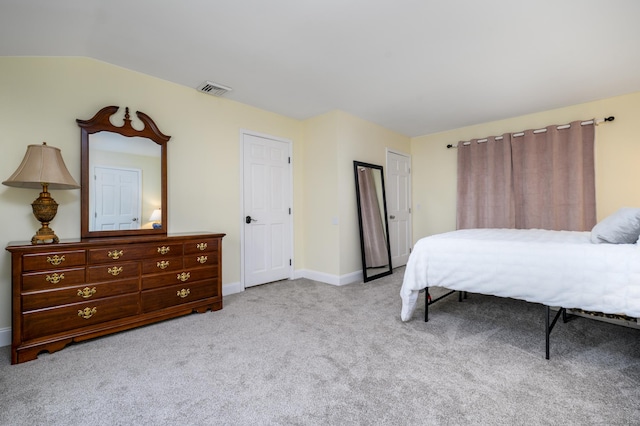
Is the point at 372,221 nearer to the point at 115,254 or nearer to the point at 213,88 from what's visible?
the point at 213,88

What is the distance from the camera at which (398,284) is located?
388cm

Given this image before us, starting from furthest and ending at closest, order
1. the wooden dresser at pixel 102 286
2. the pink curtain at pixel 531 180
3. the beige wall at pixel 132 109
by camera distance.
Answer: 1. the pink curtain at pixel 531 180
2. the beige wall at pixel 132 109
3. the wooden dresser at pixel 102 286

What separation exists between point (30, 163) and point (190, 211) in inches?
53.2

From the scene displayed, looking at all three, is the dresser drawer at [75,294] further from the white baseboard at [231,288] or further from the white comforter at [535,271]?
the white comforter at [535,271]

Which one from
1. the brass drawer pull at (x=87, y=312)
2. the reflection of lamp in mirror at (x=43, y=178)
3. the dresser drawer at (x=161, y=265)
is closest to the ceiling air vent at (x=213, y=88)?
the reflection of lamp in mirror at (x=43, y=178)

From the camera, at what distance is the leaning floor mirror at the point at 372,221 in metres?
4.18

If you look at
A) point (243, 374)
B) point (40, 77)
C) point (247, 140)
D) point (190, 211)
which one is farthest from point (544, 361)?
point (40, 77)

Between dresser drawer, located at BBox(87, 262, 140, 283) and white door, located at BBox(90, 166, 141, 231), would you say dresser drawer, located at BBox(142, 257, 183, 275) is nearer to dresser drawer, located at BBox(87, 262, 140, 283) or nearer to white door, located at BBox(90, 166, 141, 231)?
dresser drawer, located at BBox(87, 262, 140, 283)

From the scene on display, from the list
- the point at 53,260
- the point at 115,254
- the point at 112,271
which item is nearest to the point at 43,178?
the point at 53,260

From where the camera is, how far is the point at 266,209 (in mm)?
3949

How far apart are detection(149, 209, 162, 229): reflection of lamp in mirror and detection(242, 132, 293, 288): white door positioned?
1.01m

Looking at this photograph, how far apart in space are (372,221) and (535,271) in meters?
2.54

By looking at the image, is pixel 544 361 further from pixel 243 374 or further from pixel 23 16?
pixel 23 16

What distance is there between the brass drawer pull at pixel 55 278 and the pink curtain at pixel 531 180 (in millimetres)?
4968
